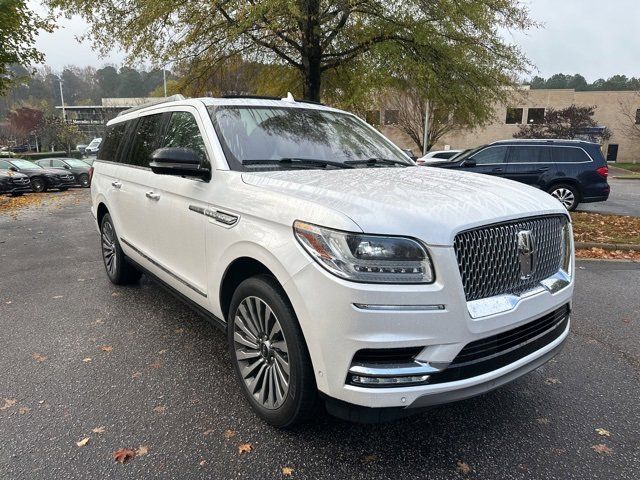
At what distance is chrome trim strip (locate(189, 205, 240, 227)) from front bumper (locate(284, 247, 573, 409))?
2.46ft

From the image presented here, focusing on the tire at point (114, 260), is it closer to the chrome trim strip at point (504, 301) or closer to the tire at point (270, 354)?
the tire at point (270, 354)

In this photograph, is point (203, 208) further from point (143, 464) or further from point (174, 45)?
point (174, 45)

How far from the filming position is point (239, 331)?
114 inches

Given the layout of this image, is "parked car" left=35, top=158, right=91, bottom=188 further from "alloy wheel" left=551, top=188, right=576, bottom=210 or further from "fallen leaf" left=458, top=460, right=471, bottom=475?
"fallen leaf" left=458, top=460, right=471, bottom=475

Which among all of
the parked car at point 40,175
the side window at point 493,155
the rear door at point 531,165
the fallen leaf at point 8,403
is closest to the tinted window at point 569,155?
the rear door at point 531,165

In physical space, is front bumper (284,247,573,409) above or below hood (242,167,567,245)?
below

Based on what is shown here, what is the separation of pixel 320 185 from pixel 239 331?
1046 millimetres

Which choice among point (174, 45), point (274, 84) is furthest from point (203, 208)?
point (274, 84)

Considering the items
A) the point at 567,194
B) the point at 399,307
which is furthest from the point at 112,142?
the point at 567,194

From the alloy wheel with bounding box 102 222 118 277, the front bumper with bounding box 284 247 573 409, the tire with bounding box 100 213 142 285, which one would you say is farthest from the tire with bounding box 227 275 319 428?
the alloy wheel with bounding box 102 222 118 277

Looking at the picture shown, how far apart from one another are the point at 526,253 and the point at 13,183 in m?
20.5

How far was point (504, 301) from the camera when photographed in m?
2.34

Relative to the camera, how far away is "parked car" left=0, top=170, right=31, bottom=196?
18.0 metres

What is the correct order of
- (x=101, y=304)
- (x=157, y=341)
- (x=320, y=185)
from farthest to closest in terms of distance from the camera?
(x=101, y=304)
(x=157, y=341)
(x=320, y=185)
